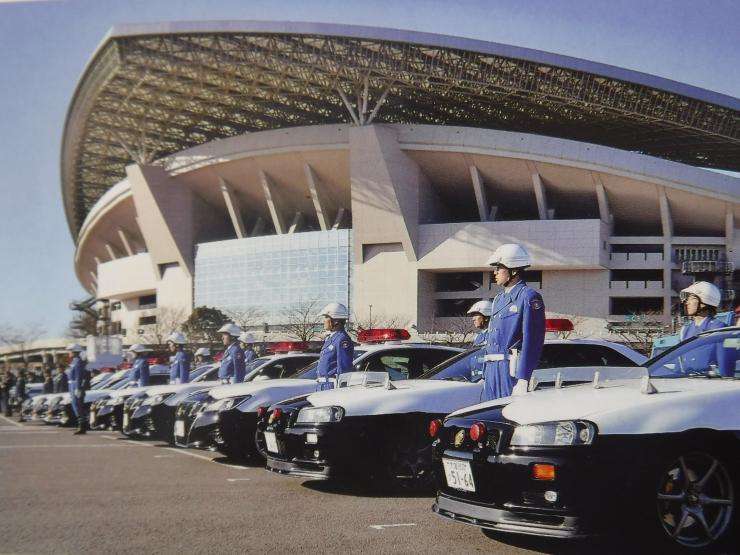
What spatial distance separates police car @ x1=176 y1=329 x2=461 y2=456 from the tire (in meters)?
4.88

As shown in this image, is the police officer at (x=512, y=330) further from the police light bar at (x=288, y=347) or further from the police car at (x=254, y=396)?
the police light bar at (x=288, y=347)

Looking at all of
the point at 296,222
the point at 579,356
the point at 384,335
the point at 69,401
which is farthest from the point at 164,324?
the point at 579,356

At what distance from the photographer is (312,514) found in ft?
21.2

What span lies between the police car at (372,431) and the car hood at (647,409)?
2.25 m

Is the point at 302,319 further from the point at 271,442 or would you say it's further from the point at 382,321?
the point at 271,442

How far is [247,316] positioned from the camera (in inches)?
2447

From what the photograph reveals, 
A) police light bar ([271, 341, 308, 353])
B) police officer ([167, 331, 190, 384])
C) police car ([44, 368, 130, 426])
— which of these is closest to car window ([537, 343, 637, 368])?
police light bar ([271, 341, 308, 353])

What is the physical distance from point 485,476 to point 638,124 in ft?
189

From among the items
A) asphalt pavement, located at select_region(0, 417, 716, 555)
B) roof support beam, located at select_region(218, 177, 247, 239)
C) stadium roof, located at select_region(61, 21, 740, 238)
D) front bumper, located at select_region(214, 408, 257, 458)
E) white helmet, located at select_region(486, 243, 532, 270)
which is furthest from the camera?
roof support beam, located at select_region(218, 177, 247, 239)

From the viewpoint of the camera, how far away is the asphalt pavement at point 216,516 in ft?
17.5

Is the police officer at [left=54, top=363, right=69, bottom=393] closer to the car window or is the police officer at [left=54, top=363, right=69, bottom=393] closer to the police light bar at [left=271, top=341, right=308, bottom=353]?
the police light bar at [left=271, top=341, right=308, bottom=353]

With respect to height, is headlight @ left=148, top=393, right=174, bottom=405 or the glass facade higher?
the glass facade

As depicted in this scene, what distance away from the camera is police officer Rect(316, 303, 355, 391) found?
31.1ft

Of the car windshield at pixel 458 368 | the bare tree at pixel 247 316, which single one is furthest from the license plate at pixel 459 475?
the bare tree at pixel 247 316
